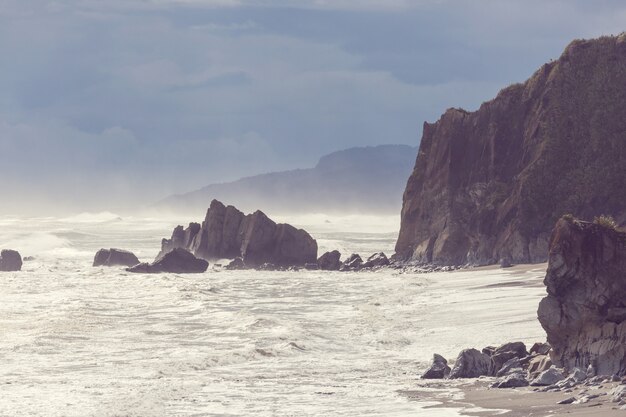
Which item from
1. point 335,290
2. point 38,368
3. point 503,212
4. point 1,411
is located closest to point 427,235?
point 503,212

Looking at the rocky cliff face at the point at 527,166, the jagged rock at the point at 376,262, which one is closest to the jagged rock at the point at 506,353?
the rocky cliff face at the point at 527,166

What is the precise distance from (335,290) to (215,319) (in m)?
17.2

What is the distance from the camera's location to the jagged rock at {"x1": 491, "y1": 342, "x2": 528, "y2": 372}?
27141mm

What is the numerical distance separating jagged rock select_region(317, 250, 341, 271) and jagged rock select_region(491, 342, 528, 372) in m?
53.9

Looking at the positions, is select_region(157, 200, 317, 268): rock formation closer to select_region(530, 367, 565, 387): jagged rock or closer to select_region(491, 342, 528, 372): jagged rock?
select_region(491, 342, 528, 372): jagged rock

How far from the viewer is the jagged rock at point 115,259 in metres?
87.1

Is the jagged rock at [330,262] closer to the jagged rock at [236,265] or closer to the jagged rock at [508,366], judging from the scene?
the jagged rock at [236,265]

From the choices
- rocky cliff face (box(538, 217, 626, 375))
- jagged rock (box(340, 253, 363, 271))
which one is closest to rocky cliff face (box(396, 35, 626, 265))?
jagged rock (box(340, 253, 363, 271))

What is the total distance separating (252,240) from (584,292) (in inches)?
2420

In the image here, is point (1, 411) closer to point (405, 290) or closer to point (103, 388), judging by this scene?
point (103, 388)

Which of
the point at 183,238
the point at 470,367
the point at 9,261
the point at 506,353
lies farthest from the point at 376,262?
the point at 470,367

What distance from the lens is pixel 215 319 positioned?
42.9m

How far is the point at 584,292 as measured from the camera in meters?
25.9

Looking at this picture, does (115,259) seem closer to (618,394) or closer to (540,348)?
(540,348)
